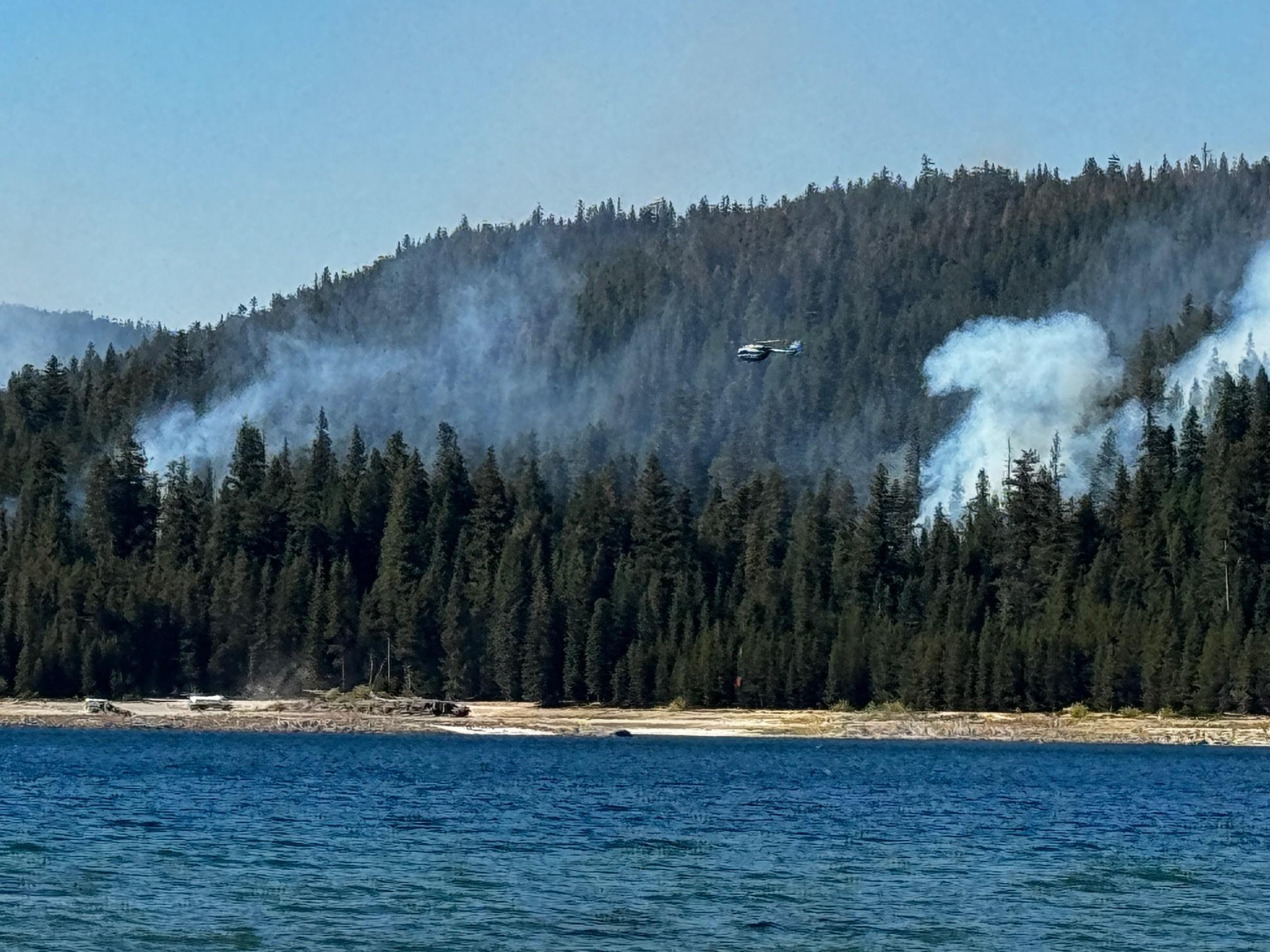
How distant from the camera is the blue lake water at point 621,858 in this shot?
41812 mm

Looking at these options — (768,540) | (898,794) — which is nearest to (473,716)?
(768,540)

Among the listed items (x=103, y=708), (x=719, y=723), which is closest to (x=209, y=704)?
(x=103, y=708)

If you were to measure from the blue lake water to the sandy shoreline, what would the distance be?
40102 mm

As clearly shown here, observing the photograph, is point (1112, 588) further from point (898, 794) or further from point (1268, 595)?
point (898, 794)

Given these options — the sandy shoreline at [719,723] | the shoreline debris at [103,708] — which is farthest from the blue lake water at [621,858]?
the shoreline debris at [103,708]

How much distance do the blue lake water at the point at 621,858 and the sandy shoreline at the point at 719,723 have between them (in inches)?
1579

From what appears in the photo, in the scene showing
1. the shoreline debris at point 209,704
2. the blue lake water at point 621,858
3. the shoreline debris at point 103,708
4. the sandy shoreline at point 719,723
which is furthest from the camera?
the shoreline debris at point 209,704

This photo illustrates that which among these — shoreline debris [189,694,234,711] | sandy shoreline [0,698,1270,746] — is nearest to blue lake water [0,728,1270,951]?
sandy shoreline [0,698,1270,746]

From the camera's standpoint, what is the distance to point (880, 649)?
15675 cm

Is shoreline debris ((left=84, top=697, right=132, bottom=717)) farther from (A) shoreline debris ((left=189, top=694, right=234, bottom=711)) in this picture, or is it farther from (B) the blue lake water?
(B) the blue lake water

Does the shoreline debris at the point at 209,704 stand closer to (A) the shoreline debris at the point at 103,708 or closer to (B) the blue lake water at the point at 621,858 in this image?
(A) the shoreline debris at the point at 103,708

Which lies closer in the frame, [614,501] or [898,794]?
[898,794]

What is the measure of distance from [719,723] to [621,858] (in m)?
90.1

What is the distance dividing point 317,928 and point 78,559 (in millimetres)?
154585
